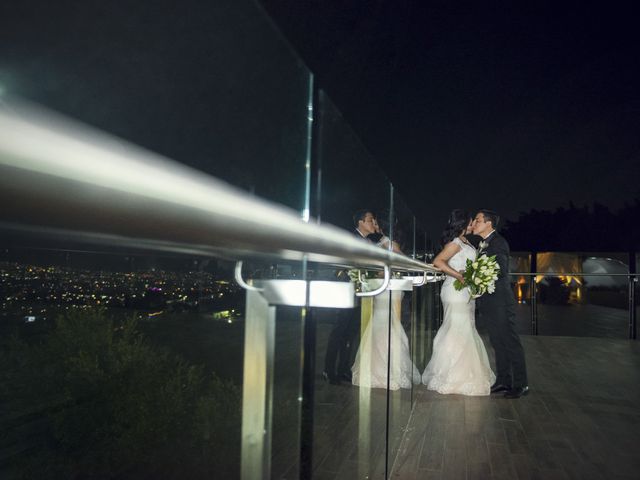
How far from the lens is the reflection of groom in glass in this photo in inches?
48.8

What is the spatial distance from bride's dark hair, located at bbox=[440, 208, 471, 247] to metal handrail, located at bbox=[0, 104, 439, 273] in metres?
4.27

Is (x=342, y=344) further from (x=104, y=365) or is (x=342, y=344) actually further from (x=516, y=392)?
(x=516, y=392)

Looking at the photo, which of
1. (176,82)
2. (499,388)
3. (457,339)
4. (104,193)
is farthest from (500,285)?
(104,193)

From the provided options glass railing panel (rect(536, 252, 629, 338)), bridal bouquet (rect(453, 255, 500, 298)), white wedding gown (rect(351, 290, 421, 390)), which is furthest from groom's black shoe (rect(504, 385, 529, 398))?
glass railing panel (rect(536, 252, 629, 338))

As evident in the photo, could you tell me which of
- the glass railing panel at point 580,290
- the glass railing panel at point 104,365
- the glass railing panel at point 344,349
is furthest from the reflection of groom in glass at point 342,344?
the glass railing panel at point 580,290

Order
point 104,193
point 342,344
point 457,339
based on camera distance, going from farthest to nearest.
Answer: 1. point 457,339
2. point 342,344
3. point 104,193

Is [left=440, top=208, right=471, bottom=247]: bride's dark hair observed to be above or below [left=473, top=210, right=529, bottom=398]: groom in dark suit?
above

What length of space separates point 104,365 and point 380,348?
156cm

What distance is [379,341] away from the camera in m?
1.94

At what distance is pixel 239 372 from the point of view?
0.64m

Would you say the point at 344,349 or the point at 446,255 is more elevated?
the point at 446,255

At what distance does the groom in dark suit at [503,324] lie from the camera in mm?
3951

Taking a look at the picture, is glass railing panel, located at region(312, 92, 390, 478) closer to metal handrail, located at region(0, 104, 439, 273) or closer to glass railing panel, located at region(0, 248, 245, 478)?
glass railing panel, located at region(0, 248, 245, 478)

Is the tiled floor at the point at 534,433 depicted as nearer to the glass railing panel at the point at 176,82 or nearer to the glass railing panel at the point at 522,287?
the glass railing panel at the point at 176,82
